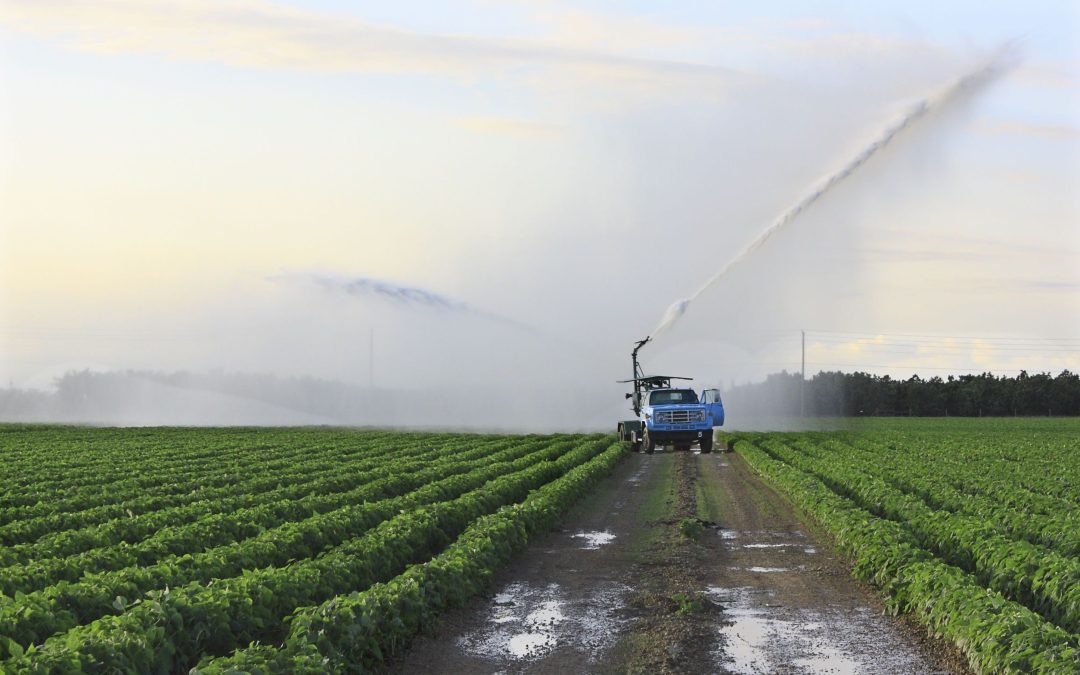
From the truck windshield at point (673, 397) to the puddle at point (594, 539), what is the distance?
29.5m

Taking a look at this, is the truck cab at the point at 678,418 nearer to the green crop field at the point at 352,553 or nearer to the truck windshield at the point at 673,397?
the truck windshield at the point at 673,397

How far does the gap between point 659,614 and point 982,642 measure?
164 inches

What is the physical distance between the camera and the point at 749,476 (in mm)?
36469

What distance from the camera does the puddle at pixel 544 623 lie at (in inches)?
478

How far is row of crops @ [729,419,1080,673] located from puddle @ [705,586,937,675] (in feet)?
1.99

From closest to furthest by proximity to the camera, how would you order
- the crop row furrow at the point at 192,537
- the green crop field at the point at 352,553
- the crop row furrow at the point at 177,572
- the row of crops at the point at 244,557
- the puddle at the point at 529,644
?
the row of crops at the point at 244,557, the green crop field at the point at 352,553, the crop row furrow at the point at 177,572, the puddle at the point at 529,644, the crop row furrow at the point at 192,537

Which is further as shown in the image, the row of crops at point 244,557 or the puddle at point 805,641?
the puddle at point 805,641

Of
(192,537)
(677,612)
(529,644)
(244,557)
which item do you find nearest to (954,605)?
(677,612)

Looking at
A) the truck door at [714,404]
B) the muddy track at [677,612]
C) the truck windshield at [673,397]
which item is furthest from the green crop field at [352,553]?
the truck windshield at [673,397]

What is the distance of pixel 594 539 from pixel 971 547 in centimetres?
741

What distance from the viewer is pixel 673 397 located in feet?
167

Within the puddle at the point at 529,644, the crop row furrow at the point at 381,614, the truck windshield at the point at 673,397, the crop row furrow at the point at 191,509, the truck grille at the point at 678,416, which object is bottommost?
the puddle at the point at 529,644

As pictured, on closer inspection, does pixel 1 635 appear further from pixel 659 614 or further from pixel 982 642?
pixel 982 642

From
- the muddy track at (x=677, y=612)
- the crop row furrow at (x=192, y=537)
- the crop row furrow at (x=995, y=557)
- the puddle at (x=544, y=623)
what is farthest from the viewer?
the crop row furrow at (x=192, y=537)
